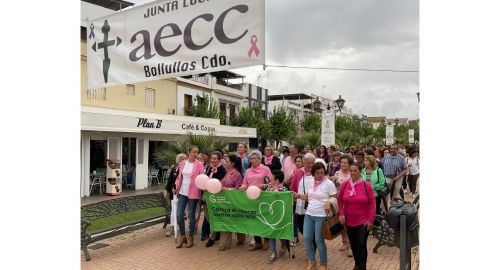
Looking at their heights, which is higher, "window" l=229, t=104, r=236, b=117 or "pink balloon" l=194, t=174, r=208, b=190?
"window" l=229, t=104, r=236, b=117

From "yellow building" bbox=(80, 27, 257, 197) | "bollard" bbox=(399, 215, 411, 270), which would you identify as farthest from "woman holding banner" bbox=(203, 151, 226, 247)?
"yellow building" bbox=(80, 27, 257, 197)

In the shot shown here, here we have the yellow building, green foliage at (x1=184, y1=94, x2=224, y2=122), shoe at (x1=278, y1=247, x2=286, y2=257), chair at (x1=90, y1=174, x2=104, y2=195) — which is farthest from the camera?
green foliage at (x1=184, y1=94, x2=224, y2=122)

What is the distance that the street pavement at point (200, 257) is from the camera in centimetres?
690

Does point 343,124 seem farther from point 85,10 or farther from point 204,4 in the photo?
point 204,4

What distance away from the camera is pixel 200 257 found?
7.43 metres

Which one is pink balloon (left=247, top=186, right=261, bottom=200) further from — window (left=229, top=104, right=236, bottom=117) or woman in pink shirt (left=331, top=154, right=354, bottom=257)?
window (left=229, top=104, right=236, bottom=117)

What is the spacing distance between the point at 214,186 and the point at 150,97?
63.0ft

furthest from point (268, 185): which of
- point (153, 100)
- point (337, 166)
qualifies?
point (153, 100)

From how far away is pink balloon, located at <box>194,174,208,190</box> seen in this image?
7.74m

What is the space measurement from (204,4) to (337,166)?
730 centimetres

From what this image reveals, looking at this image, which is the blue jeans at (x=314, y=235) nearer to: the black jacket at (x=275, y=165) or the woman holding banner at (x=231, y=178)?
the woman holding banner at (x=231, y=178)

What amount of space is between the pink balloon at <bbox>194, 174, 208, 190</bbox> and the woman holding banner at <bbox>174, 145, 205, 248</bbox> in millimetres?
222

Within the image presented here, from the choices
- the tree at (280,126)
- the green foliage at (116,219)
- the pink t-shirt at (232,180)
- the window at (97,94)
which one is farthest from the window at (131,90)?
the tree at (280,126)

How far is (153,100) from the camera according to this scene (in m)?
26.0
